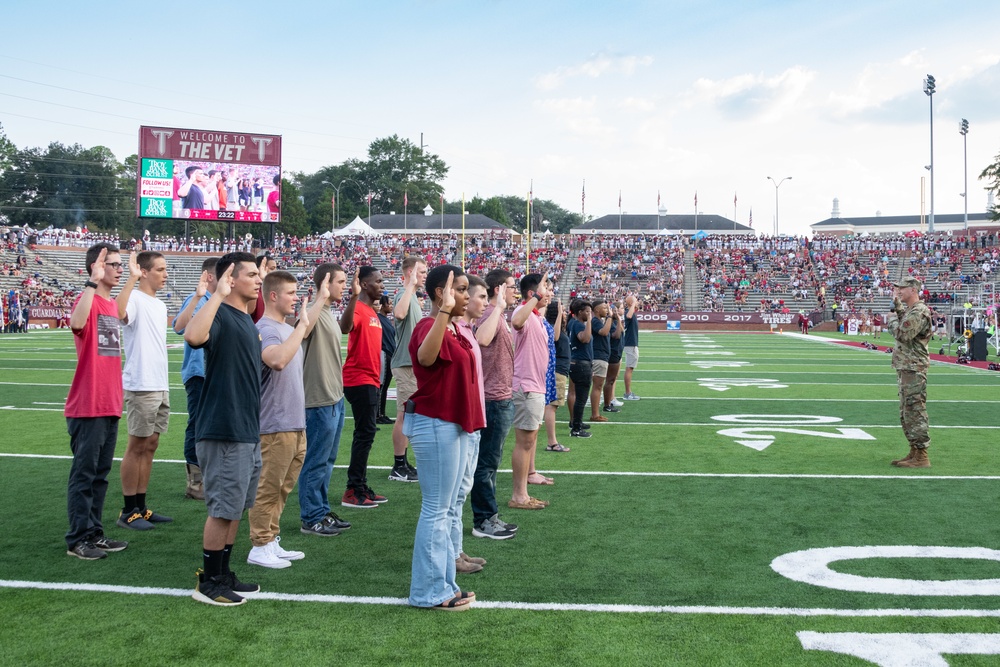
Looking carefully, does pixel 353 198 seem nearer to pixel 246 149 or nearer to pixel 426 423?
pixel 246 149

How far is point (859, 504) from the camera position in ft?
22.6

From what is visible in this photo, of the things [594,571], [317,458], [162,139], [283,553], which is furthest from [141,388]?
[162,139]

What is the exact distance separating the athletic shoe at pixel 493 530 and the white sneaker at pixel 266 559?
1.35m

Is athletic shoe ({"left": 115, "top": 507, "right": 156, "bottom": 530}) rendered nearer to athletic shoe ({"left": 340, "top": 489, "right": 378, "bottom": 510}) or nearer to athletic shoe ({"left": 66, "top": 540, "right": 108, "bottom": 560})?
athletic shoe ({"left": 66, "top": 540, "right": 108, "bottom": 560})

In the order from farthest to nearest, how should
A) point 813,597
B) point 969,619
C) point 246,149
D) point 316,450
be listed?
point 246,149
point 316,450
point 813,597
point 969,619

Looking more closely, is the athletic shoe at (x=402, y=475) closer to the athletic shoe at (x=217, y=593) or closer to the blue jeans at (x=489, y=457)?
the blue jeans at (x=489, y=457)

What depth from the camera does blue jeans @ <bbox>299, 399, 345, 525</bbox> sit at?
19.5ft

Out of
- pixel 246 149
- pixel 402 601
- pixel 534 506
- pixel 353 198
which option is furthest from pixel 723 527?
pixel 353 198

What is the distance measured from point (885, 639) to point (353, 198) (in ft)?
354

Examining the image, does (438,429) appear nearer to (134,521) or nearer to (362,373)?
(362,373)

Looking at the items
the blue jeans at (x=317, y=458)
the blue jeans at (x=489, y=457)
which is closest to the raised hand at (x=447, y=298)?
the blue jeans at (x=489, y=457)

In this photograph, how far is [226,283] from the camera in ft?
14.7

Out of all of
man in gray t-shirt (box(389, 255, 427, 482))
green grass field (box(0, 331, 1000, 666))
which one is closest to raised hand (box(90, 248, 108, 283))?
green grass field (box(0, 331, 1000, 666))

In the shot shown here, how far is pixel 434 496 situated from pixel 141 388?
9.36 ft
